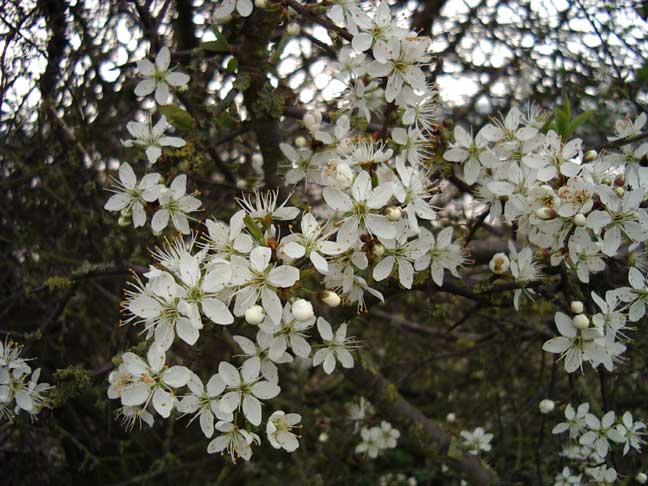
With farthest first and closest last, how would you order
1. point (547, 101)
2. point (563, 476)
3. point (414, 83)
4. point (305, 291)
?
point (547, 101)
point (563, 476)
point (414, 83)
point (305, 291)

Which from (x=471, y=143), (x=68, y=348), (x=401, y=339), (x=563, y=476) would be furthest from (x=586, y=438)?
(x=68, y=348)

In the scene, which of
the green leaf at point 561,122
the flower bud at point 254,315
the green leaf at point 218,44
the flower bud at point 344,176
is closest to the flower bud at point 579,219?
the green leaf at point 561,122

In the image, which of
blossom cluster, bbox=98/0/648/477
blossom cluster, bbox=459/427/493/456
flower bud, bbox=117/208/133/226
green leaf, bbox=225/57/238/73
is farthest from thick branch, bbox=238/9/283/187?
blossom cluster, bbox=459/427/493/456

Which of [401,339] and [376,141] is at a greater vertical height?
[376,141]

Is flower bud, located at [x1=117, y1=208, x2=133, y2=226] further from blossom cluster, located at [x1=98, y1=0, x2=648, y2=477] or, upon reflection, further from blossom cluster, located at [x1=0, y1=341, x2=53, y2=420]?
blossom cluster, located at [x1=0, y1=341, x2=53, y2=420]

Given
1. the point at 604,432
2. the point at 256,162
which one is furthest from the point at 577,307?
the point at 256,162

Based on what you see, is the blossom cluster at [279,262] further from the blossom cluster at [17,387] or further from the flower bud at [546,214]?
the blossom cluster at [17,387]

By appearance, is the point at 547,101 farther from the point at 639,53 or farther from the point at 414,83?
the point at 414,83
